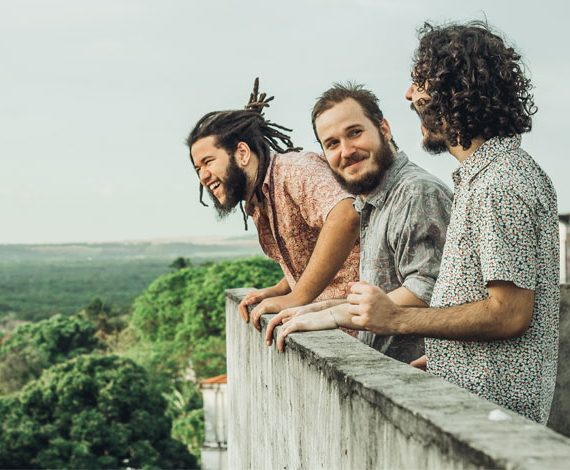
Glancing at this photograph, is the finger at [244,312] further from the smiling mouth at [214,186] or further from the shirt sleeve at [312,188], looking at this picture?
the shirt sleeve at [312,188]

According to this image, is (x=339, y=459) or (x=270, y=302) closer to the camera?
(x=339, y=459)

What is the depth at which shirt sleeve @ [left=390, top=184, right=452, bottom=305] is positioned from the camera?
12.0 ft

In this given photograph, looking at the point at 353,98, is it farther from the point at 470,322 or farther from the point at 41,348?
the point at 41,348

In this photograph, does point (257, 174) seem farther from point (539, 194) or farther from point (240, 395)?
point (539, 194)

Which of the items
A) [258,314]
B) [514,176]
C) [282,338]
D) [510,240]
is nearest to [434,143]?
[514,176]

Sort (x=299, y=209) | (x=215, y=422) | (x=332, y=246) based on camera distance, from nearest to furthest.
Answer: (x=332, y=246)
(x=299, y=209)
(x=215, y=422)

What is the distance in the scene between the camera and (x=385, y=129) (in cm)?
413

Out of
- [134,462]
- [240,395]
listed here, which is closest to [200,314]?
[134,462]

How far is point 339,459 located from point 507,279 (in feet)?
2.83

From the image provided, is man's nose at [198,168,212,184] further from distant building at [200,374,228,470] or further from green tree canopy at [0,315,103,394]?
green tree canopy at [0,315,103,394]

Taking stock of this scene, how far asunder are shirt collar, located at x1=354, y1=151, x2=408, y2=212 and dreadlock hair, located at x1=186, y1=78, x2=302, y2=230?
3.43ft

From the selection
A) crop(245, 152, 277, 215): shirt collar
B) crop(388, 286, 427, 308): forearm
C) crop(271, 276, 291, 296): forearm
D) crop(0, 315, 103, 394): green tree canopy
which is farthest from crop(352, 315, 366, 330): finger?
crop(0, 315, 103, 394): green tree canopy

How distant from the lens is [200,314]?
47.9m

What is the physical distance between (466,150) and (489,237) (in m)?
0.32
